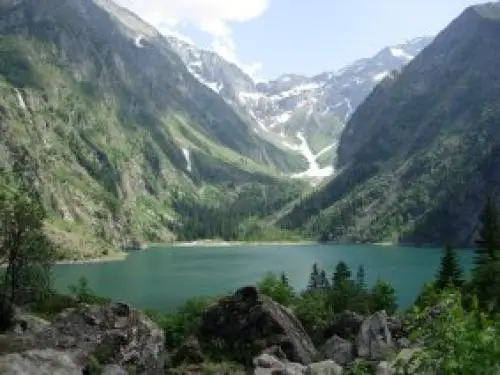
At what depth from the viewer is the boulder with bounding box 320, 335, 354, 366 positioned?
48.5m

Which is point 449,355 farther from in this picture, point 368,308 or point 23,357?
point 368,308

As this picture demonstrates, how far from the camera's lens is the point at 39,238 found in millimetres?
68812

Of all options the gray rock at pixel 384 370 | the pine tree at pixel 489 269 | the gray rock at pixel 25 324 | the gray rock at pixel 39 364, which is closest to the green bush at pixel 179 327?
the gray rock at pixel 25 324

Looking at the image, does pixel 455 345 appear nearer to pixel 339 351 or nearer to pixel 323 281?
pixel 339 351

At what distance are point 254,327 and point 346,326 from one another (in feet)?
45.4

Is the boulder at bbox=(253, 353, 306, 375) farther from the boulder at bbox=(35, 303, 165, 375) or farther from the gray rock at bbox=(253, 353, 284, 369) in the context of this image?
the boulder at bbox=(35, 303, 165, 375)

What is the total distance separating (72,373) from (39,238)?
46760 mm

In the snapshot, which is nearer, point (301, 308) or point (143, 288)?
point (301, 308)

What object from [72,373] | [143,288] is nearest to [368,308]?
[72,373]

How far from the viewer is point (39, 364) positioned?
23969 millimetres

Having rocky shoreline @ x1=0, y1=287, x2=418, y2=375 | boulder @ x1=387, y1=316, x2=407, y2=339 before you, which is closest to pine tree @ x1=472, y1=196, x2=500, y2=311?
boulder @ x1=387, y1=316, x2=407, y2=339

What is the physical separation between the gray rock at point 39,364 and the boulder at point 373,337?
26.9 m

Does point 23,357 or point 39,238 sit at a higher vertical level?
point 39,238

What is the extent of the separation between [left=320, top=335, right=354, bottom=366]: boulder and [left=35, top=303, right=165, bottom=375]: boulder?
659 inches
